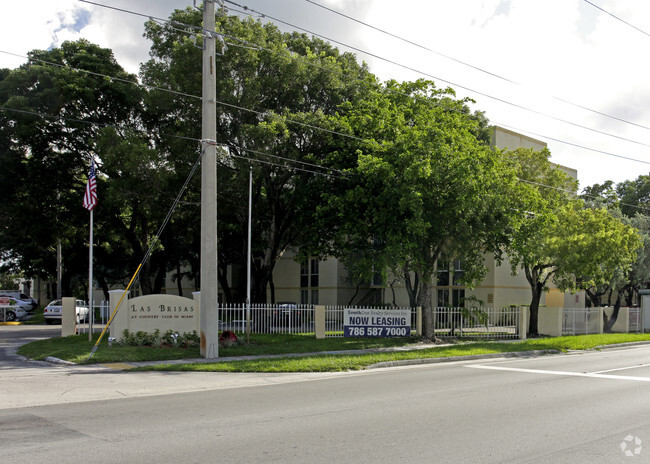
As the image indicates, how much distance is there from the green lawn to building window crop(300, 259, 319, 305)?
2441 centimetres

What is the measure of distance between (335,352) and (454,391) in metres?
7.94

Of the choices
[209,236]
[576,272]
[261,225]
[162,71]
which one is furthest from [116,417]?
[261,225]

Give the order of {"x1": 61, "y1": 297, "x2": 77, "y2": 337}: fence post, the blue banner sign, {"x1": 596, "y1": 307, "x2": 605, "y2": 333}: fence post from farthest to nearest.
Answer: {"x1": 596, "y1": 307, "x2": 605, "y2": 333}: fence post, the blue banner sign, {"x1": 61, "y1": 297, "x2": 77, "y2": 337}: fence post

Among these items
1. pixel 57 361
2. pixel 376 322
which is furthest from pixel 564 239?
pixel 57 361

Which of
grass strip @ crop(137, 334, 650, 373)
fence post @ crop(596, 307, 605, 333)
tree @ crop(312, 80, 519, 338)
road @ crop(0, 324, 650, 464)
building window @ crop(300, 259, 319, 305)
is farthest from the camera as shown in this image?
→ building window @ crop(300, 259, 319, 305)

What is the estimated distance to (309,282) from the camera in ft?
158

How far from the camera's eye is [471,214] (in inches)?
Result: 832

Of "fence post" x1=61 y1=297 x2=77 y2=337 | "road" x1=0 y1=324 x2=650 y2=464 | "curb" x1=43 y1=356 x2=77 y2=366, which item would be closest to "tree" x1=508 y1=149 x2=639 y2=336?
"road" x1=0 y1=324 x2=650 y2=464

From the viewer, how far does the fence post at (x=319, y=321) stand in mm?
22750

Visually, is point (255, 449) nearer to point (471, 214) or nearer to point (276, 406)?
point (276, 406)

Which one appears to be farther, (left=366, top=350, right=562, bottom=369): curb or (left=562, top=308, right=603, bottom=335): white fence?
(left=562, top=308, right=603, bottom=335): white fence

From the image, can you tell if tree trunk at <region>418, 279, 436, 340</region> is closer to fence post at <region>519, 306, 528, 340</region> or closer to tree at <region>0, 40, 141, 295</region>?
fence post at <region>519, 306, 528, 340</region>

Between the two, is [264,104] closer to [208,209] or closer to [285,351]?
[208,209]

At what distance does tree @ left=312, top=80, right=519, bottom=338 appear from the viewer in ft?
66.9
